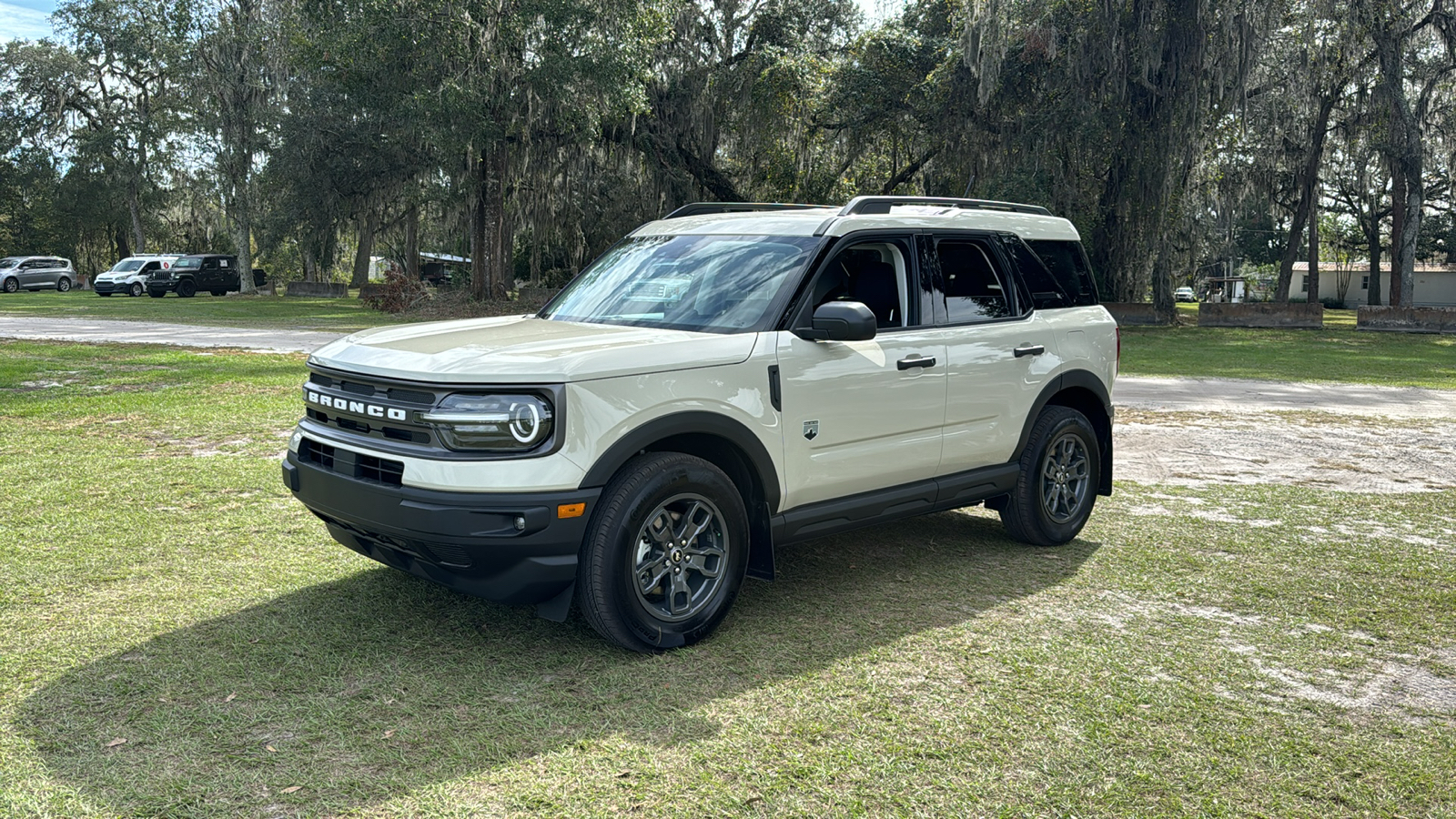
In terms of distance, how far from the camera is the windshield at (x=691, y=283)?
5.18 m

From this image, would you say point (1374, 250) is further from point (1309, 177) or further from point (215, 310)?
point (215, 310)

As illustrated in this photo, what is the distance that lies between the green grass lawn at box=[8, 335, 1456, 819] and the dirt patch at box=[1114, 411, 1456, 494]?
1.79 meters

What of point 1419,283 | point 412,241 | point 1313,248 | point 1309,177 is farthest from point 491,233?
point 1419,283

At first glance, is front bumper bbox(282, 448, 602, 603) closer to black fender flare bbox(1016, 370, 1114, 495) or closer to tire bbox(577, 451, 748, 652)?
tire bbox(577, 451, 748, 652)

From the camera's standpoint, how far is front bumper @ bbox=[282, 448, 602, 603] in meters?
4.18

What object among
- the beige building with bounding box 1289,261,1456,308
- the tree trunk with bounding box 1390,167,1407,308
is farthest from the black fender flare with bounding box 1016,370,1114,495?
the beige building with bounding box 1289,261,1456,308

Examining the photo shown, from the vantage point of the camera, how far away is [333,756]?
3.65 meters

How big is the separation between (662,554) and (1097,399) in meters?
3.43

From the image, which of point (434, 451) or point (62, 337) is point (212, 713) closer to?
point (434, 451)

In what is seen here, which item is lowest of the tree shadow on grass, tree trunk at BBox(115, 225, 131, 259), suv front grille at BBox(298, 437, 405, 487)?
the tree shadow on grass

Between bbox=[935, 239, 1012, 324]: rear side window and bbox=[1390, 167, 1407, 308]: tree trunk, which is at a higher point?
bbox=[1390, 167, 1407, 308]: tree trunk

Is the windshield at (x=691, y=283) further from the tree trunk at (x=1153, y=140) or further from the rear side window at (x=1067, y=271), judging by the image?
the tree trunk at (x=1153, y=140)

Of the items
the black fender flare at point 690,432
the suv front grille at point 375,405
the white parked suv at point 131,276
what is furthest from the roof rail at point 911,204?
the white parked suv at point 131,276

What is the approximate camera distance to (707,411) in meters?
4.66
